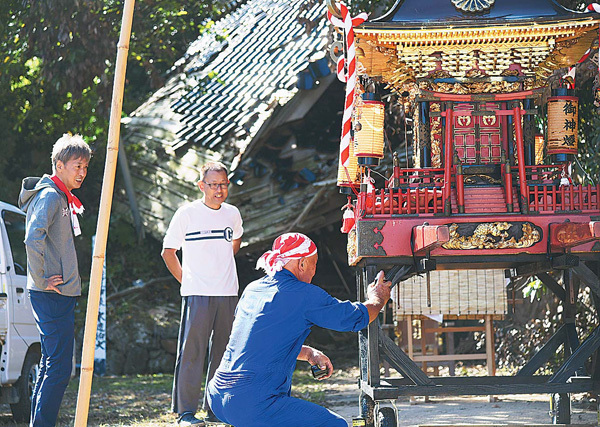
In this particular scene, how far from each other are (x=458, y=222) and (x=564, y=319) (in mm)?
1413

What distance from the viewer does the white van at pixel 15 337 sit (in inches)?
261

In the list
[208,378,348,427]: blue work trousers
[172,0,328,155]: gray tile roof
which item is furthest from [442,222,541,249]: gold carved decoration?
[172,0,328,155]: gray tile roof

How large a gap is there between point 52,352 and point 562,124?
4401 mm

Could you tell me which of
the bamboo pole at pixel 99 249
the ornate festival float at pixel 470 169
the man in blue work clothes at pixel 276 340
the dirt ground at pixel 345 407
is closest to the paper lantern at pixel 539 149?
the ornate festival float at pixel 470 169

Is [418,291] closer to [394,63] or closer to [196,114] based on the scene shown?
[394,63]

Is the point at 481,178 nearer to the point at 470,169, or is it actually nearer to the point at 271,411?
the point at 470,169

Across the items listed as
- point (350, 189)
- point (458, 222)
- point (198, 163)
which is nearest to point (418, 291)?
point (350, 189)

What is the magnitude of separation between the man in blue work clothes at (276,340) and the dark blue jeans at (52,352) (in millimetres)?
1340

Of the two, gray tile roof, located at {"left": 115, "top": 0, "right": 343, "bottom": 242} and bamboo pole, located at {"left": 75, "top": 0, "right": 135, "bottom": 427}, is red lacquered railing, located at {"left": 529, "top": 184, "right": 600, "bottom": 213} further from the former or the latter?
gray tile roof, located at {"left": 115, "top": 0, "right": 343, "bottom": 242}

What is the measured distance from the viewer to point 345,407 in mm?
8047

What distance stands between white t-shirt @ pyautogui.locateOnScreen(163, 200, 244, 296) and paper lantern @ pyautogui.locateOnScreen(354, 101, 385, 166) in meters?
1.23

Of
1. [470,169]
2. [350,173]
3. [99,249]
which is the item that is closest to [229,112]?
[350,173]

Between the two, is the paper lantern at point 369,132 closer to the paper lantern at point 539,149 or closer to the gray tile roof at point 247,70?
the paper lantern at point 539,149

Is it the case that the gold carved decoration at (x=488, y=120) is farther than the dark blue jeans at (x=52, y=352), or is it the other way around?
the gold carved decoration at (x=488, y=120)
